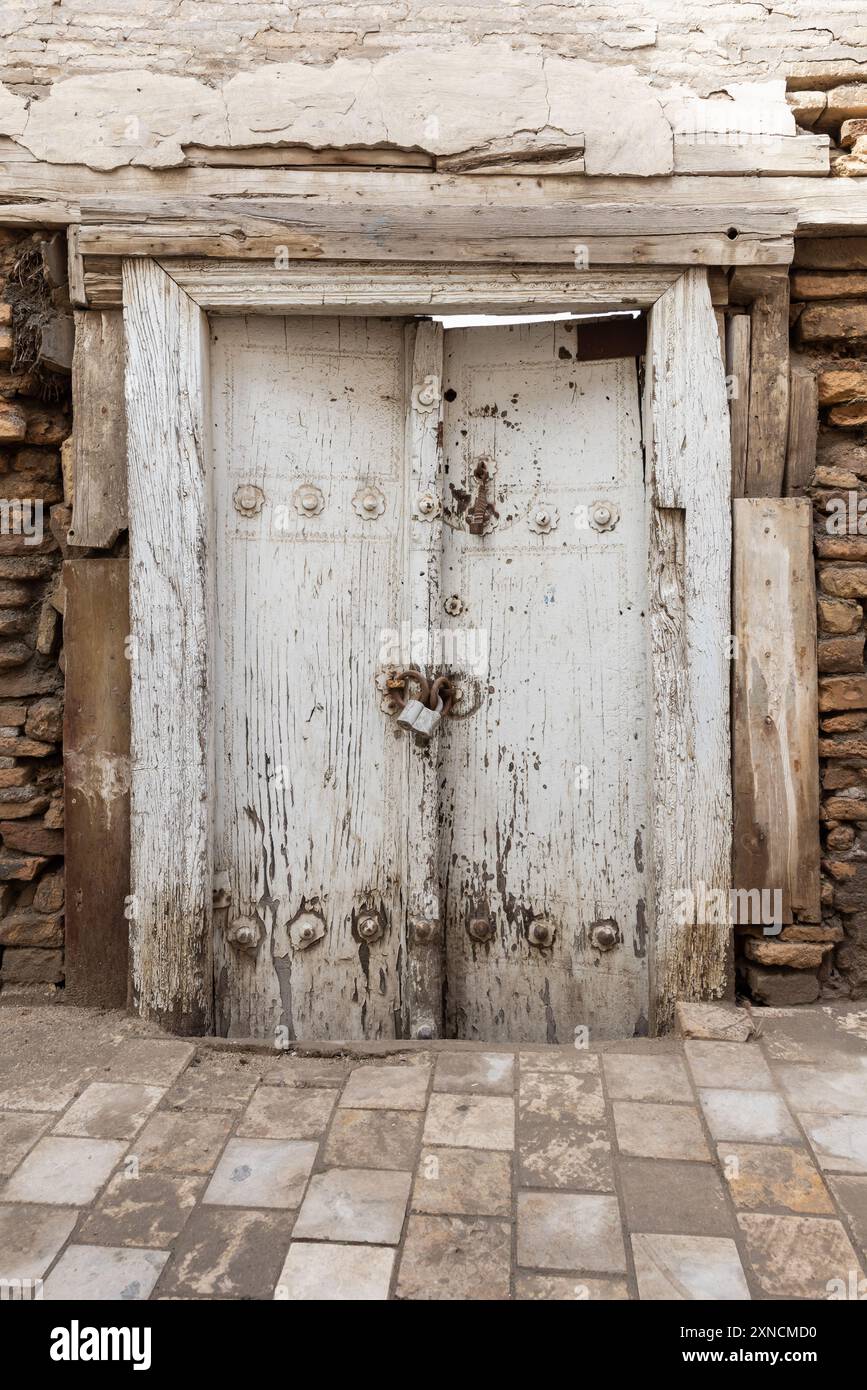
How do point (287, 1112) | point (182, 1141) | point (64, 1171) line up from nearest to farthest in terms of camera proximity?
point (64, 1171) → point (182, 1141) → point (287, 1112)

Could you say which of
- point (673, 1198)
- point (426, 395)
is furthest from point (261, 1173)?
point (426, 395)

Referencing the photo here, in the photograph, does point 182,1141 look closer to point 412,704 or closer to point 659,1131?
point 659,1131

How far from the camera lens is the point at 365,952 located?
3.15 m

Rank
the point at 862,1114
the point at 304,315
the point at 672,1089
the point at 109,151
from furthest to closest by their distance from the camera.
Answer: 1. the point at 304,315
2. the point at 109,151
3. the point at 672,1089
4. the point at 862,1114

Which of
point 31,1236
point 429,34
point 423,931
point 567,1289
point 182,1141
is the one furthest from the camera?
point 423,931

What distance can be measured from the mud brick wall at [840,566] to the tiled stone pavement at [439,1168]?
40 cm

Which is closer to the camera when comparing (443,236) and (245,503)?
(443,236)

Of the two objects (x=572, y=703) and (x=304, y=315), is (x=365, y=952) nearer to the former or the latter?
(x=572, y=703)

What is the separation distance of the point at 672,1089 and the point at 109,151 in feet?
10.5


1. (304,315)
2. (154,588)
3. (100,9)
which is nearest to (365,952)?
(154,588)

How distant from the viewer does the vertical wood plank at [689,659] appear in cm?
290

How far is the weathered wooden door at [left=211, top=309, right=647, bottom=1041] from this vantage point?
3.06 metres

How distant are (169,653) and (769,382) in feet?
6.84

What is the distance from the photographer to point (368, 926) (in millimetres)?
3109
